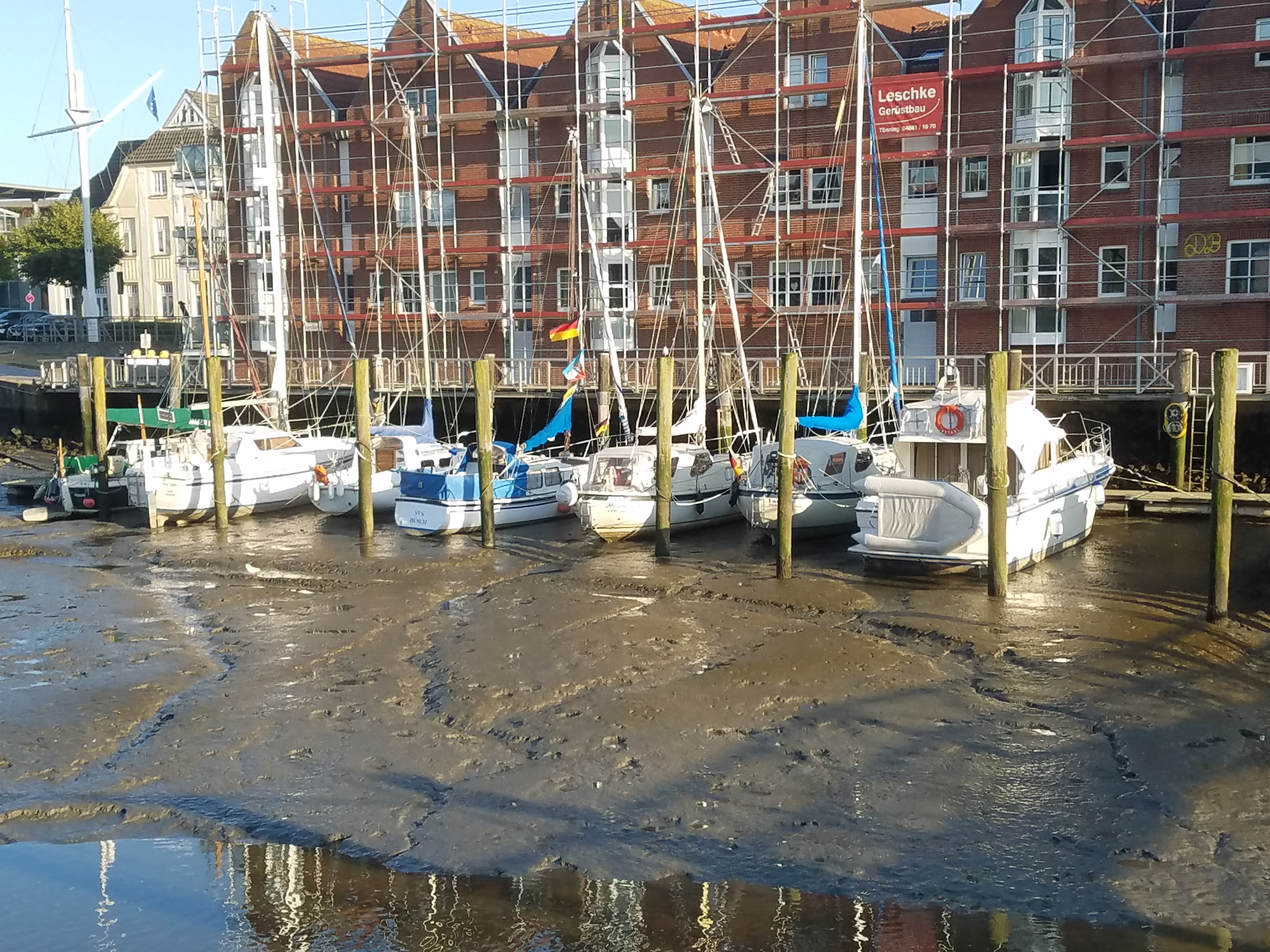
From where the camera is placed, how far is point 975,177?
38.3m

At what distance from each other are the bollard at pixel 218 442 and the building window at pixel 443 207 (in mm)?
17690

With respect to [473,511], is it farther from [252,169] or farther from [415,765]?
[252,169]

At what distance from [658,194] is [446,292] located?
8205mm

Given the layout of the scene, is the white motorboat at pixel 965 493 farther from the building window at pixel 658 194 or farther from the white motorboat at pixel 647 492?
the building window at pixel 658 194

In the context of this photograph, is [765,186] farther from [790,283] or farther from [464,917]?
[464,917]

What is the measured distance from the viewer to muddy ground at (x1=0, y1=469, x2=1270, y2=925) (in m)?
10.6

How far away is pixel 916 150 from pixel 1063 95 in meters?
4.23

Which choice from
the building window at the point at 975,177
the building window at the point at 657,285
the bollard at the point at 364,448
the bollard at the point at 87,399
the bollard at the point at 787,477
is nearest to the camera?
the bollard at the point at 787,477

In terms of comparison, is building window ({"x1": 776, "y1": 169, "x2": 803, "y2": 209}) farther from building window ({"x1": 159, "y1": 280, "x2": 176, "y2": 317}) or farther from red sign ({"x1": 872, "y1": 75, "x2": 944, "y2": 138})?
building window ({"x1": 159, "y1": 280, "x2": 176, "y2": 317})

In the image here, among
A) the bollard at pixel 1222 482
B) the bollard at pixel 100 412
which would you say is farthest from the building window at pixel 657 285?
the bollard at pixel 1222 482

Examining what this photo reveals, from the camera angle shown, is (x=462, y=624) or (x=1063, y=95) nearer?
(x=462, y=624)

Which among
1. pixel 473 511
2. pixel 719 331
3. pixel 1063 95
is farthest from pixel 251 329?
pixel 1063 95

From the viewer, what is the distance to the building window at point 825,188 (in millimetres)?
38719

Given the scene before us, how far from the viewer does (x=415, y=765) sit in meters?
12.6
